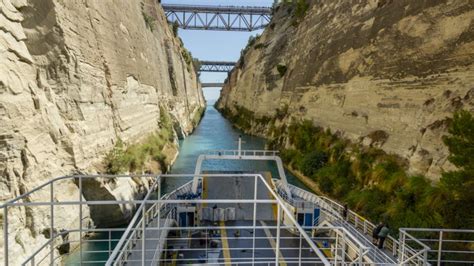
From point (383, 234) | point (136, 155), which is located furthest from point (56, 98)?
point (383, 234)

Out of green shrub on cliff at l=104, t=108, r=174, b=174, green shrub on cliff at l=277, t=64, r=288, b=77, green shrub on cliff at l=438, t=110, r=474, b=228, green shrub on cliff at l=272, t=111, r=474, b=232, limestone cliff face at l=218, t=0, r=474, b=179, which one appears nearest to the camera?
green shrub on cliff at l=438, t=110, r=474, b=228

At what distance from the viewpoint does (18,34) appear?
10148mm

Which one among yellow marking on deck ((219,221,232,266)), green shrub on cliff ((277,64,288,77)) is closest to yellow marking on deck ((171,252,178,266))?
yellow marking on deck ((219,221,232,266))

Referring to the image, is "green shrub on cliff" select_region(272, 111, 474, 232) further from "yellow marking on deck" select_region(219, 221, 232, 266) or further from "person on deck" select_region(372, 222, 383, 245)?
"yellow marking on deck" select_region(219, 221, 232, 266)

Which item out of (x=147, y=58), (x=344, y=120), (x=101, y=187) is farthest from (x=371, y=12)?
(x=101, y=187)

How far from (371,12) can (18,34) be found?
19.4 metres

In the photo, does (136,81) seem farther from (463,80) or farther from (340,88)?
(463,80)

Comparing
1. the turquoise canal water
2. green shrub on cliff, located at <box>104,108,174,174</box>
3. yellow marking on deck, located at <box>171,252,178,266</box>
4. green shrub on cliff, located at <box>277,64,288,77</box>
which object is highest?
green shrub on cliff, located at <box>277,64,288,77</box>

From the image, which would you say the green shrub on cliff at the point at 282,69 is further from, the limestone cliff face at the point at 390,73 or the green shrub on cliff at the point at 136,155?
the green shrub on cliff at the point at 136,155

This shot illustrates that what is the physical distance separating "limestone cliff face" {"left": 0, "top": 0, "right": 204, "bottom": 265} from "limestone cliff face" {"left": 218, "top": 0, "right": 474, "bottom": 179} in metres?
12.3

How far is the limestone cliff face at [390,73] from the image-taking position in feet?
44.5

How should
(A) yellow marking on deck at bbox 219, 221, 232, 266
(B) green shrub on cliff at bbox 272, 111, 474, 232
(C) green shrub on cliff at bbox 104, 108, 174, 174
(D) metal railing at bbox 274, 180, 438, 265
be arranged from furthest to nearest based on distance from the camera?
(C) green shrub on cliff at bbox 104, 108, 174, 174 → (B) green shrub on cliff at bbox 272, 111, 474, 232 → (A) yellow marking on deck at bbox 219, 221, 232, 266 → (D) metal railing at bbox 274, 180, 438, 265

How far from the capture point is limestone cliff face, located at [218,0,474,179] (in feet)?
44.5

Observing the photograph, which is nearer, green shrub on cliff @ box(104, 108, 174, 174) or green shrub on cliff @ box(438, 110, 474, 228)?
green shrub on cliff @ box(438, 110, 474, 228)
